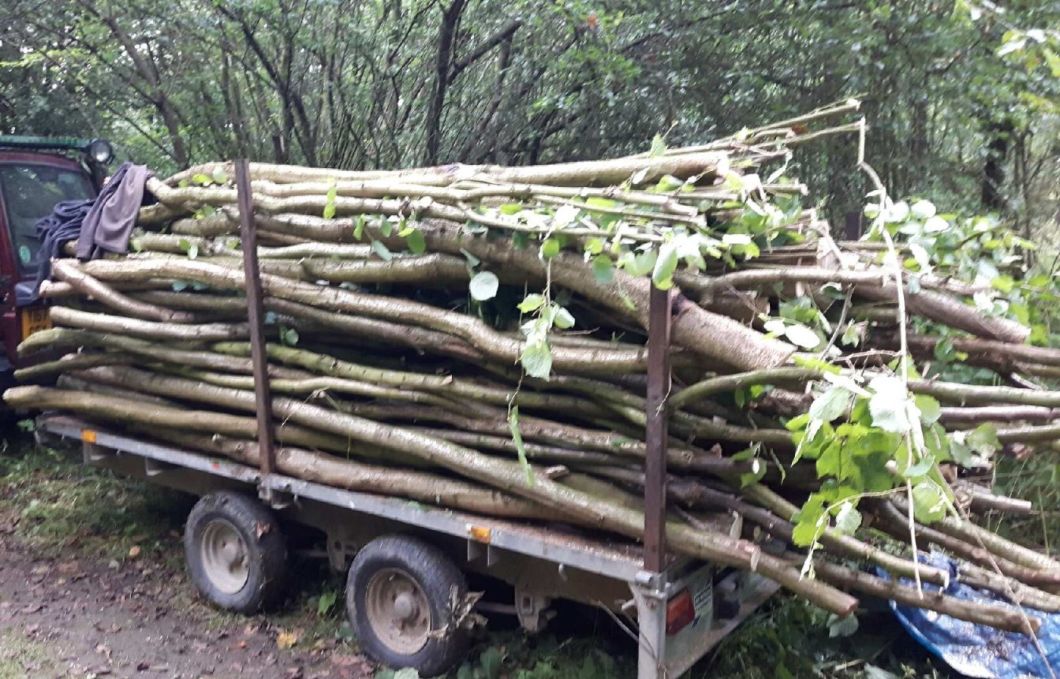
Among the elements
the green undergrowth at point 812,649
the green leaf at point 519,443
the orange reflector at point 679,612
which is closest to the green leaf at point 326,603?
the green leaf at point 519,443

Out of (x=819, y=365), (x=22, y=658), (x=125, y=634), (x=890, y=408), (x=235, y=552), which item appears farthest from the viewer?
(x=235, y=552)

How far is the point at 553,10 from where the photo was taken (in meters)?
7.81

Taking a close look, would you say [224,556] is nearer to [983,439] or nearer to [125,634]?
[125,634]

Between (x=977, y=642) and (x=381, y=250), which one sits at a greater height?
(x=381, y=250)

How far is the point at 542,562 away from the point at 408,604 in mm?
843

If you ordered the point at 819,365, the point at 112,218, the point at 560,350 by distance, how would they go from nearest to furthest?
the point at 819,365
the point at 560,350
the point at 112,218

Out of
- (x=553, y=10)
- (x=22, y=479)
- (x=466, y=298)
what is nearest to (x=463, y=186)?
(x=466, y=298)

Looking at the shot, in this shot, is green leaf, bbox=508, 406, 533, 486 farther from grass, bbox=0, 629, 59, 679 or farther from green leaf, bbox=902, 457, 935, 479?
grass, bbox=0, 629, 59, 679

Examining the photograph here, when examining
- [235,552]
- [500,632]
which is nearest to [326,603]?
[235,552]

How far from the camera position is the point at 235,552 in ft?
16.5

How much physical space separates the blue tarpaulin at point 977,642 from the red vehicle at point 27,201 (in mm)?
6295

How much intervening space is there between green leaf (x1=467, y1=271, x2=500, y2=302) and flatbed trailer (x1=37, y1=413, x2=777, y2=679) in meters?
1.04

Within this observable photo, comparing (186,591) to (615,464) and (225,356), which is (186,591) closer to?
(225,356)

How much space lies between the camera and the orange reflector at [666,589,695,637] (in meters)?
3.31
